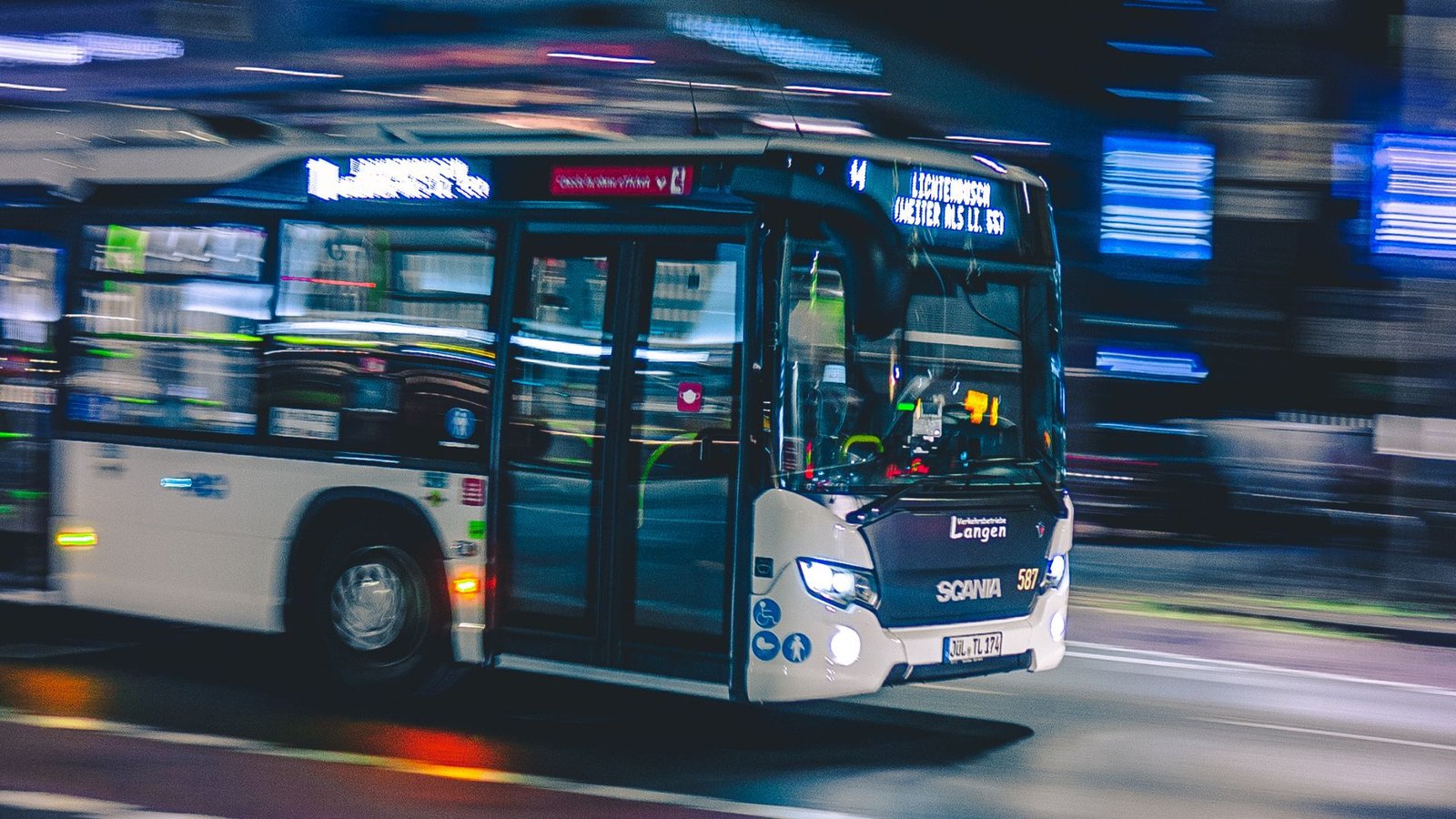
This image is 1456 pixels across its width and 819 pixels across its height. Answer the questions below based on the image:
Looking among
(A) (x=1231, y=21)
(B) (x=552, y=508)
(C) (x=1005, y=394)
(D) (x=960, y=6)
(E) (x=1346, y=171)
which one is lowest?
(B) (x=552, y=508)

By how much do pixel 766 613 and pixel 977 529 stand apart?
113cm

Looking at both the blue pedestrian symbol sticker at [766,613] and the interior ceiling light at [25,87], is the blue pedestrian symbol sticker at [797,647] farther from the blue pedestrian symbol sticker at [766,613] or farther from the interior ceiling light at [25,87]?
the interior ceiling light at [25,87]

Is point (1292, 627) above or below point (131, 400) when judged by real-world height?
below

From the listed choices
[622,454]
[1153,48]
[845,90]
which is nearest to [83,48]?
[845,90]

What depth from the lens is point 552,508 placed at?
847 cm

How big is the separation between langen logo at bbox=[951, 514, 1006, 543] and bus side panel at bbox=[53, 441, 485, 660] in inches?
91.6

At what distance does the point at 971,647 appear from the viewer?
8141 millimetres

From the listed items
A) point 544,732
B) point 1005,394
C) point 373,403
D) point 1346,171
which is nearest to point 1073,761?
point 1005,394

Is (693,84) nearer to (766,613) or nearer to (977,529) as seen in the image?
(977,529)

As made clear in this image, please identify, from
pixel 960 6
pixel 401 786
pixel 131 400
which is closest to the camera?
pixel 401 786

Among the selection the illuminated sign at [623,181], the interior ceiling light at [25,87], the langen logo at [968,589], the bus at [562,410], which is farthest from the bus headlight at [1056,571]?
the interior ceiling light at [25,87]

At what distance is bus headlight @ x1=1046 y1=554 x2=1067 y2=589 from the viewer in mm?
8617

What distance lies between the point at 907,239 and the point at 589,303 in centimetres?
157

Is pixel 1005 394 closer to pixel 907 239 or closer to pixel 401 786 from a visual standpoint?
pixel 907 239
